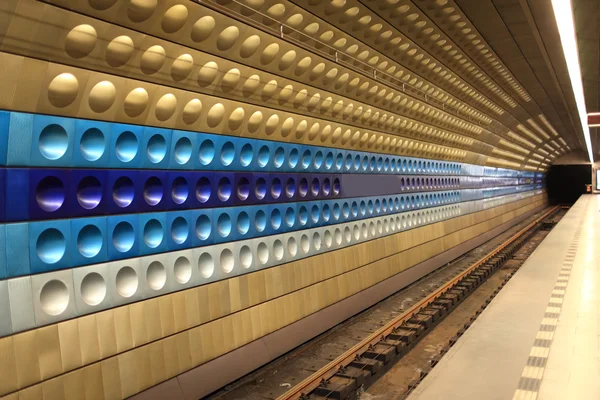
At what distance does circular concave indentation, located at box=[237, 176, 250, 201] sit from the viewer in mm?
6707

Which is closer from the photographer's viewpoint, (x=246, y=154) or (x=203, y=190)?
(x=203, y=190)

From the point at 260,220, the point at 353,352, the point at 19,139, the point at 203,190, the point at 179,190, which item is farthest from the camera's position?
the point at 353,352

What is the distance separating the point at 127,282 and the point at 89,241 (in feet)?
1.92

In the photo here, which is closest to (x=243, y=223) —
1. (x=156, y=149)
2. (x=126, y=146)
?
(x=156, y=149)

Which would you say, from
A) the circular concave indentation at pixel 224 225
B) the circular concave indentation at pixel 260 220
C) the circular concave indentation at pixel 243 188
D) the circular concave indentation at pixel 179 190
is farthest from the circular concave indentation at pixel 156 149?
the circular concave indentation at pixel 260 220

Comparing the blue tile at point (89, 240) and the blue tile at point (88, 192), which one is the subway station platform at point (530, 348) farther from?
the blue tile at point (88, 192)

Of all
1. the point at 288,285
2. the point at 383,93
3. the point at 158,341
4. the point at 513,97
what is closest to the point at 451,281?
the point at 383,93

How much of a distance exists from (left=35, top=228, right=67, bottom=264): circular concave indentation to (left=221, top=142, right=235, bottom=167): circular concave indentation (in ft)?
7.52

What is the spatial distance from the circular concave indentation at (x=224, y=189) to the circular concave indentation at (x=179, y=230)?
0.67m

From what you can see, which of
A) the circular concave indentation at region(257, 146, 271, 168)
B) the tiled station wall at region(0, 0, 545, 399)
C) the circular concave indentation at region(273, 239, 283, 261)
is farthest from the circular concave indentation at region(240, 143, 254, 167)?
the circular concave indentation at region(273, 239, 283, 261)

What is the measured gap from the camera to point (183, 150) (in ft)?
19.0

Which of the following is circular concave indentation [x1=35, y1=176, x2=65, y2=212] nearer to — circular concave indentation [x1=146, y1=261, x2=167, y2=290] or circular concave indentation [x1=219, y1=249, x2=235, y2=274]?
circular concave indentation [x1=146, y1=261, x2=167, y2=290]

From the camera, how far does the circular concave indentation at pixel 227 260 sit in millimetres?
6391

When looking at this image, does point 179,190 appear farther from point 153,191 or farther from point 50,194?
point 50,194
